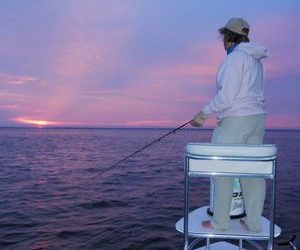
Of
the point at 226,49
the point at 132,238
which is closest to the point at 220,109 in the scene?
the point at 226,49

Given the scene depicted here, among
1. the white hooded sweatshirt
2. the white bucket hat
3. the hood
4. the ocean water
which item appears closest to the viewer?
the white hooded sweatshirt

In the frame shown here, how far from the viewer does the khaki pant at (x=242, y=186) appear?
4109 mm

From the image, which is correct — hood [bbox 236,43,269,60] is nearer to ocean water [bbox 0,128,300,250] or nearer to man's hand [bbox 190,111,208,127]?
man's hand [bbox 190,111,208,127]

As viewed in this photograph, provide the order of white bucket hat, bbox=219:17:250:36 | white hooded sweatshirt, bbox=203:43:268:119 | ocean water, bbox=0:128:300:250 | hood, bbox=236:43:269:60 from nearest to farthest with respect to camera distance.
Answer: white hooded sweatshirt, bbox=203:43:268:119 → hood, bbox=236:43:269:60 → white bucket hat, bbox=219:17:250:36 → ocean water, bbox=0:128:300:250

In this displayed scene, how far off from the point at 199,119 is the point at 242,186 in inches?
36.0

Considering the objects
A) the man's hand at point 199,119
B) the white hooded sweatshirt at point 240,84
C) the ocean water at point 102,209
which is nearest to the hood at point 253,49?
the white hooded sweatshirt at point 240,84

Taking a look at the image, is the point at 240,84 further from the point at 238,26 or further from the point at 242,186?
the point at 242,186

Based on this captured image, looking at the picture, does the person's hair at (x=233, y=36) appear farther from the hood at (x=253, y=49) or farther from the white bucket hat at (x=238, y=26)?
the hood at (x=253, y=49)

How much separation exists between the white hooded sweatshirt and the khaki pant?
0.10m

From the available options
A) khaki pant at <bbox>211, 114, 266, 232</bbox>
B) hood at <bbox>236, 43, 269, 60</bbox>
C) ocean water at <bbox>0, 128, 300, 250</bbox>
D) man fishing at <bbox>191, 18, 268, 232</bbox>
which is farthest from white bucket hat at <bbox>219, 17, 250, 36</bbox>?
ocean water at <bbox>0, 128, 300, 250</bbox>

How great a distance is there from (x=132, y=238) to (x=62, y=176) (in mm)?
14769

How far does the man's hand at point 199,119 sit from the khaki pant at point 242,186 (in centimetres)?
26

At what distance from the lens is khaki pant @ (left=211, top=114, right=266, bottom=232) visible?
13.5 ft

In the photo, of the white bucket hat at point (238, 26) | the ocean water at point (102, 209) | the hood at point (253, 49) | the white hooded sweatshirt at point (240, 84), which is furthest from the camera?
the ocean water at point (102, 209)
